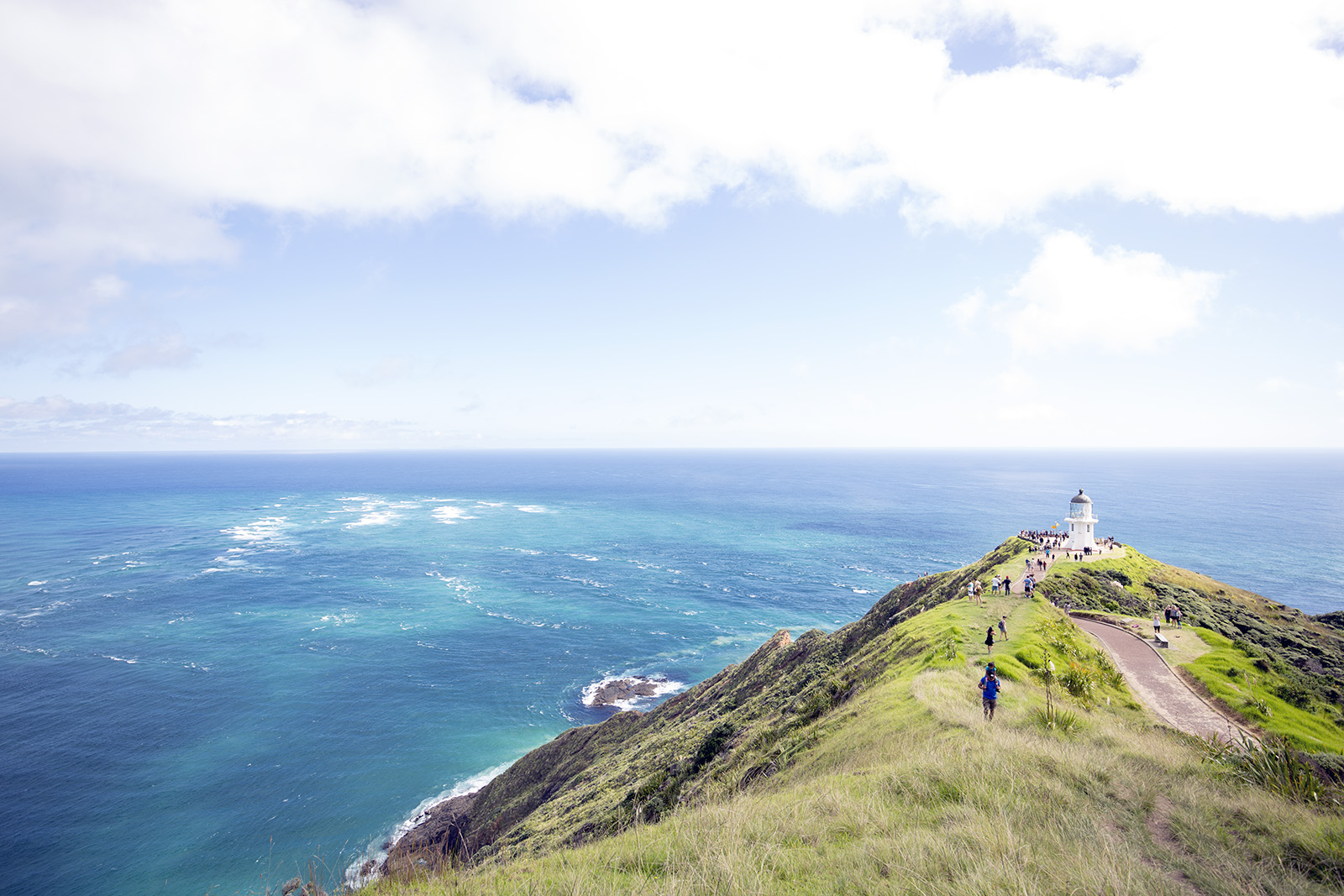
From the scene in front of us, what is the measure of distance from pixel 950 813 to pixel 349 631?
65.4 metres

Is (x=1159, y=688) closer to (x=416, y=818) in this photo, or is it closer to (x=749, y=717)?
(x=749, y=717)

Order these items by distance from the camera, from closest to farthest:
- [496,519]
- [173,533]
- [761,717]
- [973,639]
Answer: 1. [973,639]
2. [761,717]
3. [173,533]
4. [496,519]

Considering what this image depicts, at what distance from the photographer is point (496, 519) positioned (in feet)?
411

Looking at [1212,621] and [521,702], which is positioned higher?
[1212,621]

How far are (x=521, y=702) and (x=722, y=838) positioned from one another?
43657 millimetres

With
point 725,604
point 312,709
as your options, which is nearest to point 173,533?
point 312,709

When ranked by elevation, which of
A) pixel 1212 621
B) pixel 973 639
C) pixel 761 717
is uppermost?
pixel 973 639

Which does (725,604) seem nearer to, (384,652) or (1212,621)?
(384,652)

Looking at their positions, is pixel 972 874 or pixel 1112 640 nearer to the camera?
pixel 972 874

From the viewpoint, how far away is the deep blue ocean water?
31531 mm

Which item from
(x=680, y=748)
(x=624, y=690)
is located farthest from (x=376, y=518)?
(x=680, y=748)

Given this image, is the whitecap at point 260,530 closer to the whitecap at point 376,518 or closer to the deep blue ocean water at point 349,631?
the deep blue ocean water at point 349,631

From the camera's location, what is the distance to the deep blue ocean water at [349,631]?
31531 mm

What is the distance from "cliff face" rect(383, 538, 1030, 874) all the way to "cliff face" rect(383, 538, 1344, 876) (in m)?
0.10
